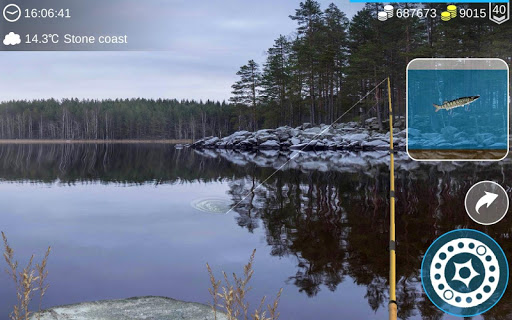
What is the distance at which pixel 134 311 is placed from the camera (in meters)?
7.04

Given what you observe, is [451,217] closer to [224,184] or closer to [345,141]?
[224,184]

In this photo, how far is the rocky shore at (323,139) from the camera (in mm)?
51531

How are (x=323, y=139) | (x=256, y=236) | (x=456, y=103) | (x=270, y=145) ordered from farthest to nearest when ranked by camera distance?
(x=270, y=145) < (x=323, y=139) < (x=256, y=236) < (x=456, y=103)

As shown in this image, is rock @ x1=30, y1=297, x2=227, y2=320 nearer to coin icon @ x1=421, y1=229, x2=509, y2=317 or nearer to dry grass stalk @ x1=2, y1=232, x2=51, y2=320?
dry grass stalk @ x1=2, y1=232, x2=51, y2=320

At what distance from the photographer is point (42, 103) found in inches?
5098

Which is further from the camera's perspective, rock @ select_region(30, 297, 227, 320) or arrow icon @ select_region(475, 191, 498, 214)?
rock @ select_region(30, 297, 227, 320)

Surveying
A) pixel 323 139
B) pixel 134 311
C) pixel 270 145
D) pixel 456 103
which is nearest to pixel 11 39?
pixel 134 311

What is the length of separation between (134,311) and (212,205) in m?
13.0

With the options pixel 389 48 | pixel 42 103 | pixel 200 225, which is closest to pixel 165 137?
pixel 42 103

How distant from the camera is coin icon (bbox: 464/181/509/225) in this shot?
4848 millimetres

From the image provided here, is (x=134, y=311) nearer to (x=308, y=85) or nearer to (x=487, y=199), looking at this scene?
(x=487, y=199)

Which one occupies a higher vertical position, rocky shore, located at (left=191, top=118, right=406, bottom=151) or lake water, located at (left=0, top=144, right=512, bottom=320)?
rocky shore, located at (left=191, top=118, right=406, bottom=151)

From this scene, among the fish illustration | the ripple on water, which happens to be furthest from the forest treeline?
the ripple on water

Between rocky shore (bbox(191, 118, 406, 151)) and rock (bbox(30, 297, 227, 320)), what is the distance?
38.1 m
